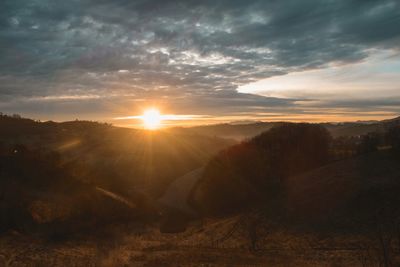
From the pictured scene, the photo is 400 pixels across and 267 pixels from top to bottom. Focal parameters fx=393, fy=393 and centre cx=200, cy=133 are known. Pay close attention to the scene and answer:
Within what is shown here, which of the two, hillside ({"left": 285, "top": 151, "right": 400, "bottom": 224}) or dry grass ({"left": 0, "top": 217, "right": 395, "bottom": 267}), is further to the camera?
hillside ({"left": 285, "top": 151, "right": 400, "bottom": 224})

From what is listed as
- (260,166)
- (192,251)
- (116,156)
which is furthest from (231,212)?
(116,156)

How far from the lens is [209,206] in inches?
2122

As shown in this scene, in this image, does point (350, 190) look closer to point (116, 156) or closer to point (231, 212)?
point (231, 212)

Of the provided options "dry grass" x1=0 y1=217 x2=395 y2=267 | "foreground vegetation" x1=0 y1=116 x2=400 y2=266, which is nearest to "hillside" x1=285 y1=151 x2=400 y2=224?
"foreground vegetation" x1=0 y1=116 x2=400 y2=266

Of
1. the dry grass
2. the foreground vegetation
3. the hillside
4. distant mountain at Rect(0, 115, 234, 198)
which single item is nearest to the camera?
the dry grass

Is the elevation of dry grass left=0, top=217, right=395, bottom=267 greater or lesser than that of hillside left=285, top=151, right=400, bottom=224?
lesser

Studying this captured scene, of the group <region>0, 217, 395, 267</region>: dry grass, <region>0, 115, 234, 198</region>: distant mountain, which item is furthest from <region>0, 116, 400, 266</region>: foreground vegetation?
<region>0, 115, 234, 198</region>: distant mountain

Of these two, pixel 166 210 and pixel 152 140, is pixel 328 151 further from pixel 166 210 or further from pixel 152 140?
pixel 152 140

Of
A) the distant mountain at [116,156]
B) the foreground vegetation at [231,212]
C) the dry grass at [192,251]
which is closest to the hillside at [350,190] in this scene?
the foreground vegetation at [231,212]

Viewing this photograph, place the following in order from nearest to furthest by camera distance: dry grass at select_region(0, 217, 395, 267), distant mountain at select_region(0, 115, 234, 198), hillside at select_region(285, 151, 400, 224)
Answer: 1. dry grass at select_region(0, 217, 395, 267)
2. hillside at select_region(285, 151, 400, 224)
3. distant mountain at select_region(0, 115, 234, 198)

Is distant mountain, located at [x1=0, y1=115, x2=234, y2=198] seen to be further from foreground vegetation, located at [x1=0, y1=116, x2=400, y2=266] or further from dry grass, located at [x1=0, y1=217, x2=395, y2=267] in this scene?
dry grass, located at [x1=0, y1=217, x2=395, y2=267]

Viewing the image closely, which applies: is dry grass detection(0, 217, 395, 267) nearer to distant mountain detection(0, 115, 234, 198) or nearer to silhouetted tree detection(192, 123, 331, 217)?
silhouetted tree detection(192, 123, 331, 217)

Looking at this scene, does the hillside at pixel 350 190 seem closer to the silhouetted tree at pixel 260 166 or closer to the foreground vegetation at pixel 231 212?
the foreground vegetation at pixel 231 212

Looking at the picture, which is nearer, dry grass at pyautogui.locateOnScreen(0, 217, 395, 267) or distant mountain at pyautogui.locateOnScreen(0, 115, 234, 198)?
dry grass at pyautogui.locateOnScreen(0, 217, 395, 267)
